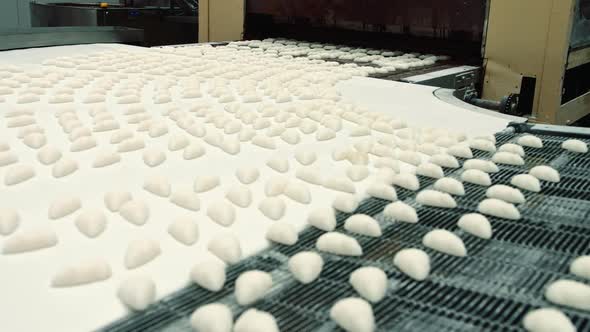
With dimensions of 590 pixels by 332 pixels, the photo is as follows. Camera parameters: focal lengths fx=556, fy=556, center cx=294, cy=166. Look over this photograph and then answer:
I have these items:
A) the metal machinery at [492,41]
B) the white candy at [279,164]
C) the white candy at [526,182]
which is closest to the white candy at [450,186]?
the white candy at [526,182]

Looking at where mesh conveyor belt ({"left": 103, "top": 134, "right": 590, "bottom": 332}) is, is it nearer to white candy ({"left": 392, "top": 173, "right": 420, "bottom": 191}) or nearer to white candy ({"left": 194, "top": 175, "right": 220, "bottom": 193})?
white candy ({"left": 392, "top": 173, "right": 420, "bottom": 191})

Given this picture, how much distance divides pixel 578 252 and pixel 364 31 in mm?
2548

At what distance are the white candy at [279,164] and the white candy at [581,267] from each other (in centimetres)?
62

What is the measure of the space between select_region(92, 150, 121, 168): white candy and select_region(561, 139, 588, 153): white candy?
1059 mm

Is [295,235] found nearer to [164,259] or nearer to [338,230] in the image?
[338,230]

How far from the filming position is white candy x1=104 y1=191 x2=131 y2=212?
998 mm

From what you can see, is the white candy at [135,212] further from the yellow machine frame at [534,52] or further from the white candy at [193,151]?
the yellow machine frame at [534,52]

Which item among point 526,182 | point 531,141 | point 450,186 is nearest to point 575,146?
point 531,141

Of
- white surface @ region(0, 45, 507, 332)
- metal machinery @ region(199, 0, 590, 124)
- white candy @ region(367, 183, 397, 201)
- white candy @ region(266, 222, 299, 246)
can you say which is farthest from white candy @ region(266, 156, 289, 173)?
metal machinery @ region(199, 0, 590, 124)

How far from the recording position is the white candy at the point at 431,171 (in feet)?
3.87

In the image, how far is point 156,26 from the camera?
485 cm

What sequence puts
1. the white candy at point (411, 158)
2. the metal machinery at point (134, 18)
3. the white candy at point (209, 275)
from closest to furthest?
1. the white candy at point (209, 275)
2. the white candy at point (411, 158)
3. the metal machinery at point (134, 18)

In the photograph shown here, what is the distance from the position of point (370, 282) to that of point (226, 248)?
228mm

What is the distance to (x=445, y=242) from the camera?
83 cm
